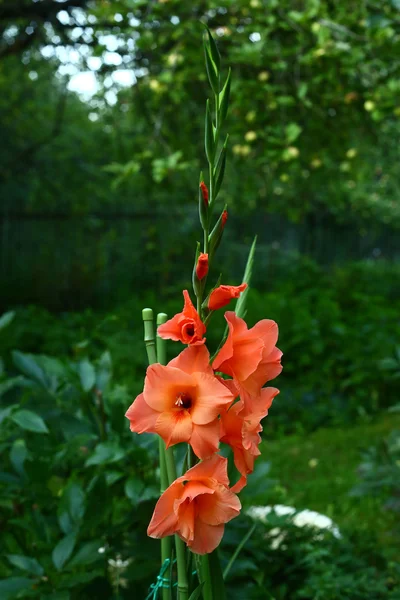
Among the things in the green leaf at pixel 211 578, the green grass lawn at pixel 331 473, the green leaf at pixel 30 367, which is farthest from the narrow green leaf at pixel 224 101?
the green grass lawn at pixel 331 473

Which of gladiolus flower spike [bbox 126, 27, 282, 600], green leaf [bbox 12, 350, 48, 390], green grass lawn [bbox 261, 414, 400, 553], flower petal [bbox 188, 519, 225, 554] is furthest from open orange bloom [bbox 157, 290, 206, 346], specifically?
green grass lawn [bbox 261, 414, 400, 553]

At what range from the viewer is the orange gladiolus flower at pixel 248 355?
97 cm

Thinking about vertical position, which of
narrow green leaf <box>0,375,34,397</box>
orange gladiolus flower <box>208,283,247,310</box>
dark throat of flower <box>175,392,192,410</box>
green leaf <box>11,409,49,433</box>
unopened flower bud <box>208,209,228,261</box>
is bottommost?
dark throat of flower <box>175,392,192,410</box>

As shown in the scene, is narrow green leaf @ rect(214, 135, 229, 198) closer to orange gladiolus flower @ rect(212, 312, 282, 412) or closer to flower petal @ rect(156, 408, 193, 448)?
orange gladiolus flower @ rect(212, 312, 282, 412)

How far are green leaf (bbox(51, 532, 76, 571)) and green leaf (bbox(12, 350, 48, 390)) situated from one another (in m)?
0.51

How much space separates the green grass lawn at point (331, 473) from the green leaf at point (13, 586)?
1706 millimetres

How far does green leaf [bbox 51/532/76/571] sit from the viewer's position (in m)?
1.42

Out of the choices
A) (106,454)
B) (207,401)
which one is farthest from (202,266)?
(106,454)

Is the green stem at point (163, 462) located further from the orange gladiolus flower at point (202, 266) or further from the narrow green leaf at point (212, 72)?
the narrow green leaf at point (212, 72)

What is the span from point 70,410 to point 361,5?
10.1 ft

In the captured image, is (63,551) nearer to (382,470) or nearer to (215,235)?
(215,235)

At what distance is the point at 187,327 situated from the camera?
947mm

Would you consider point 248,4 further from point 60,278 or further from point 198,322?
point 60,278

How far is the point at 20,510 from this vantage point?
1701 mm
